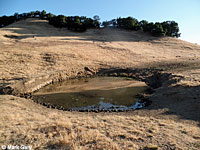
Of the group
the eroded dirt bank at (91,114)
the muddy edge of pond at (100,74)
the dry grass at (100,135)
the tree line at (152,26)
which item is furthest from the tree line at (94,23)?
the dry grass at (100,135)

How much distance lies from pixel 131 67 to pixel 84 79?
12.1m

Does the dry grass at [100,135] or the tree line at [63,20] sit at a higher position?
the tree line at [63,20]

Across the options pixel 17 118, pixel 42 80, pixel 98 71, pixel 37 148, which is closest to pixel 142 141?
pixel 37 148

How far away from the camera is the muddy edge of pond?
54.3 feet

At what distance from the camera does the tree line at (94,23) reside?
6219 cm

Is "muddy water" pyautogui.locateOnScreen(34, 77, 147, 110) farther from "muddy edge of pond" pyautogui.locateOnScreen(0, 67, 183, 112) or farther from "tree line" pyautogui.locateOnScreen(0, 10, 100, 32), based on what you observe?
"tree line" pyautogui.locateOnScreen(0, 10, 100, 32)

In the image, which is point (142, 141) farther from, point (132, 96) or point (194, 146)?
point (132, 96)

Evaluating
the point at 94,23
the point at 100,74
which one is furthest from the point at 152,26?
the point at 100,74

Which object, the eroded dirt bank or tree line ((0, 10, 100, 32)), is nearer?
the eroded dirt bank

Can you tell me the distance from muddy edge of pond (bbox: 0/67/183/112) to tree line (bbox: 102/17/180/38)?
138 ft

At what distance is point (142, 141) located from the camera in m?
6.98

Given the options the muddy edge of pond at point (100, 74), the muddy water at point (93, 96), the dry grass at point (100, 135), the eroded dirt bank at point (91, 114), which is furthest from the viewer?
the muddy edge of pond at point (100, 74)

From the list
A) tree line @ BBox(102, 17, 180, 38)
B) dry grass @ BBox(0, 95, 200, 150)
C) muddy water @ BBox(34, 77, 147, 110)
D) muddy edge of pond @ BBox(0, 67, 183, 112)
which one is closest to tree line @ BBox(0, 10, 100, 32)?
tree line @ BBox(102, 17, 180, 38)

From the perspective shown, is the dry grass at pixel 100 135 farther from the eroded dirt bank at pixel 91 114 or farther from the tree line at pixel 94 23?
the tree line at pixel 94 23
